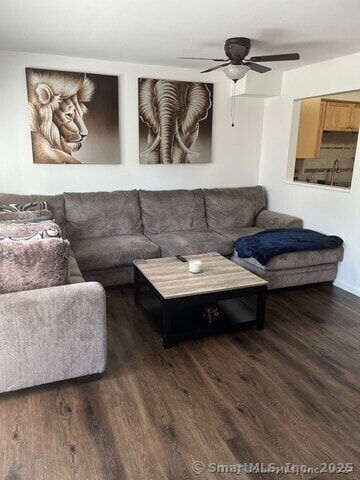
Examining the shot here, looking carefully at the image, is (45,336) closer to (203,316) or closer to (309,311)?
(203,316)

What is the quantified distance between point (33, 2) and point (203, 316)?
247 centimetres

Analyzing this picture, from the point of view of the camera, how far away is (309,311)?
129 inches

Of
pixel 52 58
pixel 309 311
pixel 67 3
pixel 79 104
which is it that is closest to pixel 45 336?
pixel 67 3

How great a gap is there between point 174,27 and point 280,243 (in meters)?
2.08

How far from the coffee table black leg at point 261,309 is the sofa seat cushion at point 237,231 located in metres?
1.26

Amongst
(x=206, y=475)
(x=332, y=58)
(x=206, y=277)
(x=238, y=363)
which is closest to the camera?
(x=206, y=475)

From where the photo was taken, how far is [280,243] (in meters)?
3.53

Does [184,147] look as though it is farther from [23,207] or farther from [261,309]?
[261,309]

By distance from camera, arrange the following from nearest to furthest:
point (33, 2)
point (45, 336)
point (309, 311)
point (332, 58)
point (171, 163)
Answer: point (45, 336)
point (33, 2)
point (309, 311)
point (332, 58)
point (171, 163)

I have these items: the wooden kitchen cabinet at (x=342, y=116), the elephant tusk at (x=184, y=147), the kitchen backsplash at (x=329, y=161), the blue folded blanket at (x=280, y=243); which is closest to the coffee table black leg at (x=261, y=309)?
the blue folded blanket at (x=280, y=243)

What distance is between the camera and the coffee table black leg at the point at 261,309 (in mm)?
2809

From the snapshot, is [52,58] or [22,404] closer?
[22,404]

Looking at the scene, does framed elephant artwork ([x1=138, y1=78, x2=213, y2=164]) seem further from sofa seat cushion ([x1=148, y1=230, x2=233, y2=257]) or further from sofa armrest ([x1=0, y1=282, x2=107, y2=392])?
sofa armrest ([x1=0, y1=282, x2=107, y2=392])

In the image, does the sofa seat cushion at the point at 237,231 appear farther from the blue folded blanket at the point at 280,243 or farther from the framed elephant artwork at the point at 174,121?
the framed elephant artwork at the point at 174,121
